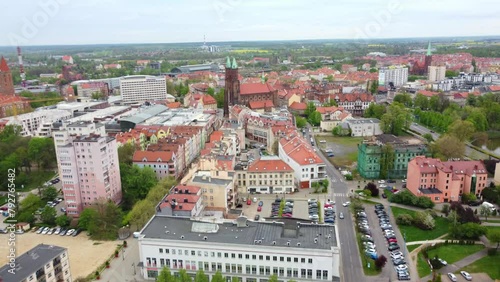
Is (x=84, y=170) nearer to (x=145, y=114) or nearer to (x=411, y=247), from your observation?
(x=411, y=247)

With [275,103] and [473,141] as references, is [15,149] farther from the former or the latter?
[473,141]

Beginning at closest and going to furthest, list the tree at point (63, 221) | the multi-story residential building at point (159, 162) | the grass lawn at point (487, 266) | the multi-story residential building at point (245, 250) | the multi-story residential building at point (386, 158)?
the multi-story residential building at point (245, 250) < the grass lawn at point (487, 266) < the tree at point (63, 221) < the multi-story residential building at point (159, 162) < the multi-story residential building at point (386, 158)

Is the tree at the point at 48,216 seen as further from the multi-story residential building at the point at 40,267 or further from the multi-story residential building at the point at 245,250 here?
the multi-story residential building at the point at 245,250

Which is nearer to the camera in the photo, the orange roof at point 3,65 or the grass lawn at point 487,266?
the grass lawn at point 487,266

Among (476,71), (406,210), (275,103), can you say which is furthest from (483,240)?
(476,71)

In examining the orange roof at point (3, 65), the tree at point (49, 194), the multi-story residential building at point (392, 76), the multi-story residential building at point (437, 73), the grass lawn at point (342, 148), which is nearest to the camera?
the tree at point (49, 194)

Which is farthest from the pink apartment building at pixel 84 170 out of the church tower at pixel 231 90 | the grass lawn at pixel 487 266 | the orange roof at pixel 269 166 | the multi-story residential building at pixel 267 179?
the church tower at pixel 231 90

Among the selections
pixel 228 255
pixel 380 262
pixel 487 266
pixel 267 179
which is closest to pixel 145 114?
pixel 267 179
